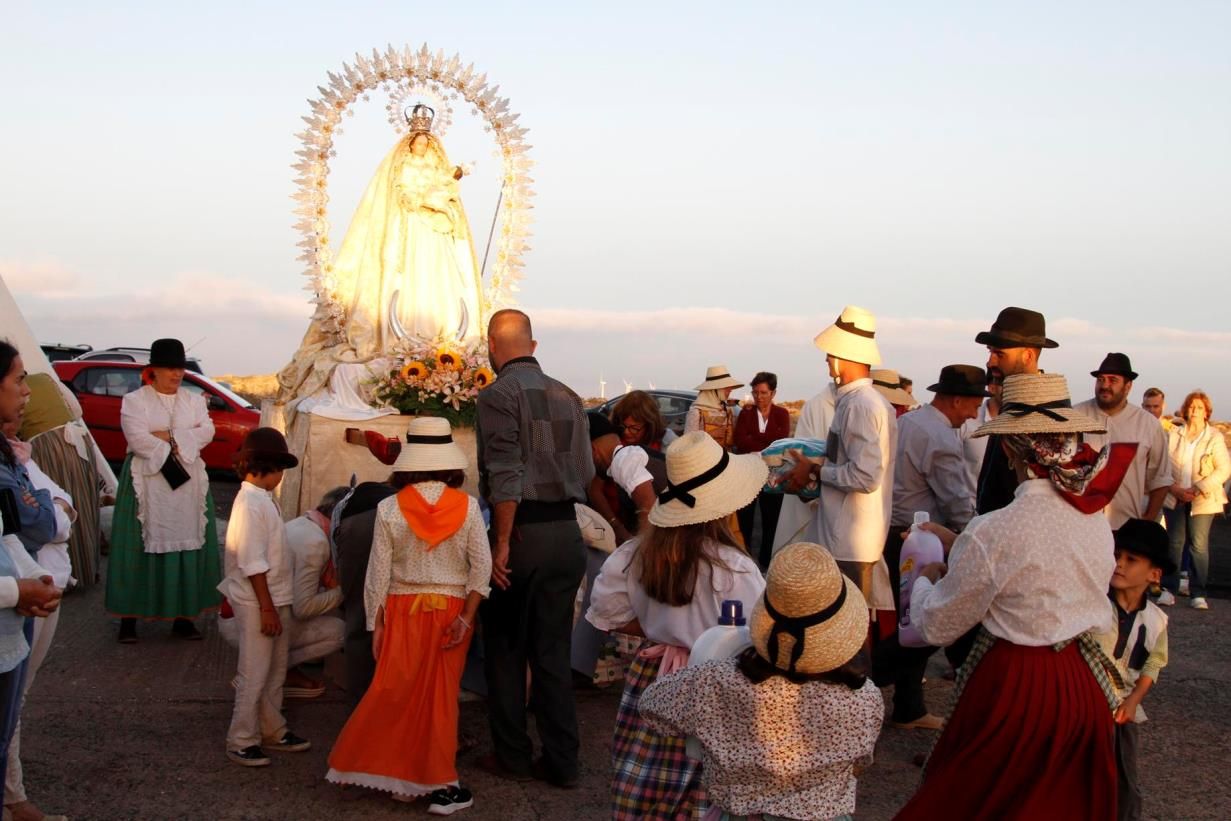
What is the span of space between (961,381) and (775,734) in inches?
164

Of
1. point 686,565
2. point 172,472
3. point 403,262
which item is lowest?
point 172,472

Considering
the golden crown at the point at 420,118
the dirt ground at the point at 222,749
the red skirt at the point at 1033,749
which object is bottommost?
the dirt ground at the point at 222,749

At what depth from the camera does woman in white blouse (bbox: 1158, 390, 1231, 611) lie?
9883 mm

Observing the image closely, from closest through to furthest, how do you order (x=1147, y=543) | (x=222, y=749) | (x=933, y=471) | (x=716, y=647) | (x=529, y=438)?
(x=716, y=647), (x=1147, y=543), (x=529, y=438), (x=222, y=749), (x=933, y=471)

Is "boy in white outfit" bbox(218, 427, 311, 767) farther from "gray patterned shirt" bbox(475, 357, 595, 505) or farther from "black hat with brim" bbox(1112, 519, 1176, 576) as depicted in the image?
"black hat with brim" bbox(1112, 519, 1176, 576)

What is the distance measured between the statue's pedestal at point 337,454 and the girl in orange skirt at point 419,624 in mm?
3162

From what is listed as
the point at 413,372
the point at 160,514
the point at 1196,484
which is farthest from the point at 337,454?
the point at 1196,484

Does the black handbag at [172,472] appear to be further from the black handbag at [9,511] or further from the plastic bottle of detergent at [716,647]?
the plastic bottle of detergent at [716,647]

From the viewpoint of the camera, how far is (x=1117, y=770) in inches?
143

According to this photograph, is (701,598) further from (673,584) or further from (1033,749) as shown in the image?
(1033,749)

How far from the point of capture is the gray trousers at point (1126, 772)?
143 inches

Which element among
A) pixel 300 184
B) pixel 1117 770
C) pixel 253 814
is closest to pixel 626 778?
pixel 1117 770

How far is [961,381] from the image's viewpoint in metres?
6.59

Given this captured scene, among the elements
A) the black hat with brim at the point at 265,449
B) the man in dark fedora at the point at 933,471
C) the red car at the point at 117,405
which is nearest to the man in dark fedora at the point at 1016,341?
the man in dark fedora at the point at 933,471
